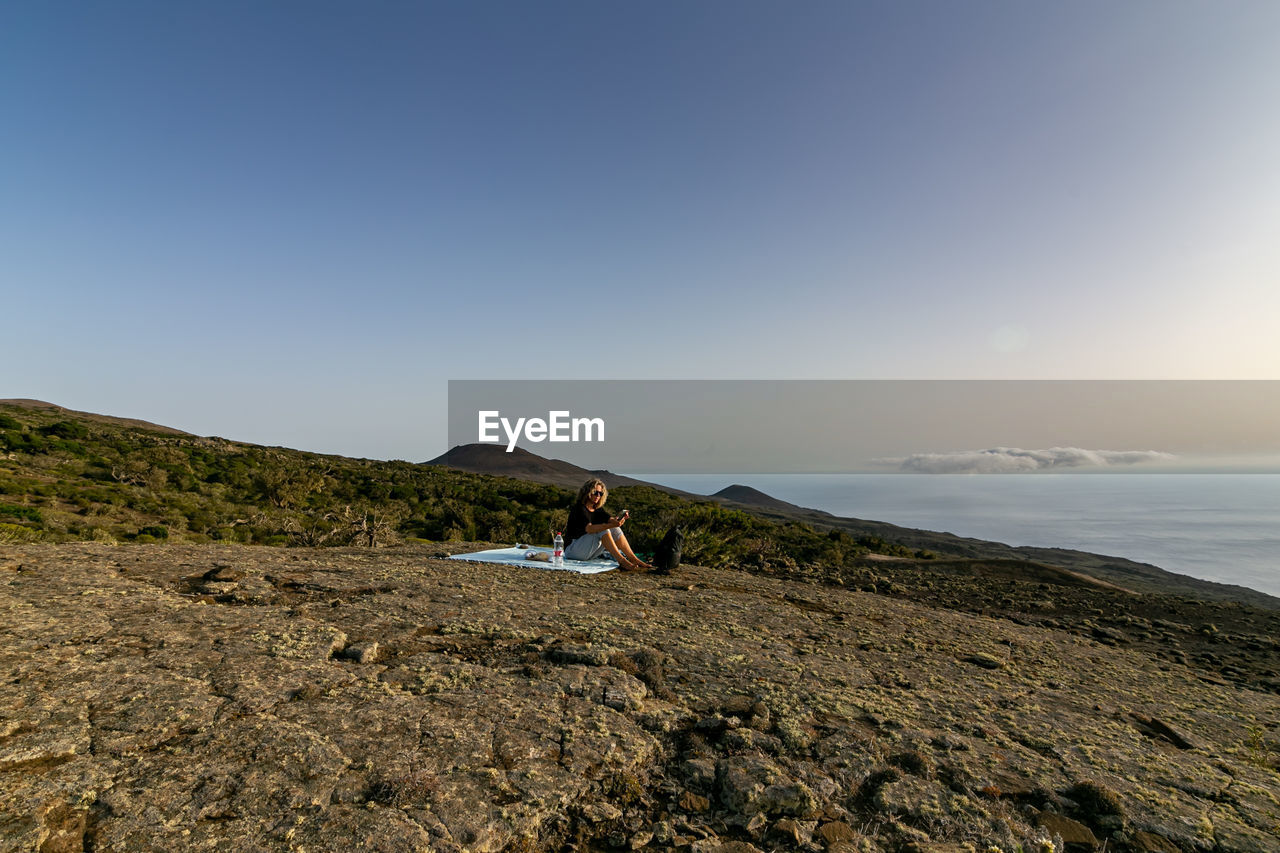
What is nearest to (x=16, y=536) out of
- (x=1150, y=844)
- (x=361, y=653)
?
(x=361, y=653)

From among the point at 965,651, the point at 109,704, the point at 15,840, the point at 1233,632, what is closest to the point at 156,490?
the point at 109,704

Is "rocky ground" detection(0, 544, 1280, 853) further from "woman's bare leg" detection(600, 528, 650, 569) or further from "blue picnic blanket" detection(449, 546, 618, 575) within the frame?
"woman's bare leg" detection(600, 528, 650, 569)

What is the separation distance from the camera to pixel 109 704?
2.73 metres

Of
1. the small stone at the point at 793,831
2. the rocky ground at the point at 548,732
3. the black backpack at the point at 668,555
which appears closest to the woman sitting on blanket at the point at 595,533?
the black backpack at the point at 668,555

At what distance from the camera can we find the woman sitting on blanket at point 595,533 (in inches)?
316

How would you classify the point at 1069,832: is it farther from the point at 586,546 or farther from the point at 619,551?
the point at 586,546

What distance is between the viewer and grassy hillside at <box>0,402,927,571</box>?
11.1 m

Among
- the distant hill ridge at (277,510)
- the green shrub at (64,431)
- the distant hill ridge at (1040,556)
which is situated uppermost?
the green shrub at (64,431)

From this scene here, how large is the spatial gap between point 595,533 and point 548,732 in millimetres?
5243

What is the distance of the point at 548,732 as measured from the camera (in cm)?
293

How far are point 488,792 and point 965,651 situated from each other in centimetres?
495

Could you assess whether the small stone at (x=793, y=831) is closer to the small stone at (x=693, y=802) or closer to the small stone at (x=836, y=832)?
the small stone at (x=836, y=832)

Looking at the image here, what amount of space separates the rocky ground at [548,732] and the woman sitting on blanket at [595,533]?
8.29ft

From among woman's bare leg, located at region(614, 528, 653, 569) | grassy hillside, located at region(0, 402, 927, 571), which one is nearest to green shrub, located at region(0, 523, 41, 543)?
grassy hillside, located at region(0, 402, 927, 571)
